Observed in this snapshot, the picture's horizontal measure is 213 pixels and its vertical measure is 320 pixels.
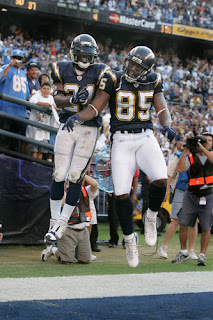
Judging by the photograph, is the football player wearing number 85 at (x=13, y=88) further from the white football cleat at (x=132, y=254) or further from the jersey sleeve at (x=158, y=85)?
the white football cleat at (x=132, y=254)

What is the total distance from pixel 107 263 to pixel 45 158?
206cm

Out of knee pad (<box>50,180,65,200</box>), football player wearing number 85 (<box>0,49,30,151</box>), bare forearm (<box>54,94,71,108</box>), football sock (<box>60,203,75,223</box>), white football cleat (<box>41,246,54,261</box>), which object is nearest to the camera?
bare forearm (<box>54,94,71,108</box>)

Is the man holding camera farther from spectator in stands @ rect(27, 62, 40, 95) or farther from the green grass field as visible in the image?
spectator in stands @ rect(27, 62, 40, 95)

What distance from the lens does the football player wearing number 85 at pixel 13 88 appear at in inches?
299

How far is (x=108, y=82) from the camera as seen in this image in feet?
16.3

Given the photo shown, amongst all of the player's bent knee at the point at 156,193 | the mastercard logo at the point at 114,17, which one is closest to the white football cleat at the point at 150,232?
the player's bent knee at the point at 156,193

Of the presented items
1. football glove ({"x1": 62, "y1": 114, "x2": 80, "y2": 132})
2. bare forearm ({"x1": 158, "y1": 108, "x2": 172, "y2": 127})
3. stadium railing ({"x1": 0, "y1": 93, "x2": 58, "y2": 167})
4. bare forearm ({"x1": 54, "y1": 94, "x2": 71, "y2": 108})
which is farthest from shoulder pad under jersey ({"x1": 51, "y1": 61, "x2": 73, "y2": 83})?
stadium railing ({"x1": 0, "y1": 93, "x2": 58, "y2": 167})

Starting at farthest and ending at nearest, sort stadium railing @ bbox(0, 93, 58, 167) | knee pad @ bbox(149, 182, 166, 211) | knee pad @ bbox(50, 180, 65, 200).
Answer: stadium railing @ bbox(0, 93, 58, 167) → knee pad @ bbox(50, 180, 65, 200) → knee pad @ bbox(149, 182, 166, 211)

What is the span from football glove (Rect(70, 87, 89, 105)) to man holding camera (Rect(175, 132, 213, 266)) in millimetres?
2827

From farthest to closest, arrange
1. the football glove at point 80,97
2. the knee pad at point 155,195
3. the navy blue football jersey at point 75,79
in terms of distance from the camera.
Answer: the navy blue football jersey at point 75,79, the knee pad at point 155,195, the football glove at point 80,97

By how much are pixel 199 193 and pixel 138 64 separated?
3.13 metres

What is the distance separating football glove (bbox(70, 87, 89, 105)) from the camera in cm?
481

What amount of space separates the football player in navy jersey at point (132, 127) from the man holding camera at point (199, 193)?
2348 mm

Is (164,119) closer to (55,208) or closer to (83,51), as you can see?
(83,51)
